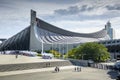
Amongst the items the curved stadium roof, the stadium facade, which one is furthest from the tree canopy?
the curved stadium roof

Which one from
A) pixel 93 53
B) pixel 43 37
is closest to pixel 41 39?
pixel 43 37

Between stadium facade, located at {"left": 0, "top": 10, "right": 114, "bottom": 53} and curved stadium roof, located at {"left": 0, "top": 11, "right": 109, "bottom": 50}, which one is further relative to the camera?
curved stadium roof, located at {"left": 0, "top": 11, "right": 109, "bottom": 50}

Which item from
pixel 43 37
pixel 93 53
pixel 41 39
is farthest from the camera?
pixel 43 37

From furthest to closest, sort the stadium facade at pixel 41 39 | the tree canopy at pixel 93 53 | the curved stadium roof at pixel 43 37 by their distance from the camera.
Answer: the curved stadium roof at pixel 43 37 < the stadium facade at pixel 41 39 < the tree canopy at pixel 93 53

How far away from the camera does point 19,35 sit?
110m

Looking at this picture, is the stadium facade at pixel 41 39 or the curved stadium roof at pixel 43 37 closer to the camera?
the stadium facade at pixel 41 39

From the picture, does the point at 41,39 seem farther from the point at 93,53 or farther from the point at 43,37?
the point at 93,53

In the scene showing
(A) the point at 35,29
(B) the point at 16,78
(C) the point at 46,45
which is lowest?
(B) the point at 16,78

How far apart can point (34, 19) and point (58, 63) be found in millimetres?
63353

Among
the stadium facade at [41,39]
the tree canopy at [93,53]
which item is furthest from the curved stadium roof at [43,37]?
the tree canopy at [93,53]

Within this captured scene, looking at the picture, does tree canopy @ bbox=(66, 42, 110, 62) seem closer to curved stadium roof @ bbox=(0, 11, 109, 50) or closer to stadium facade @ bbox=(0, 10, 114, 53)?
stadium facade @ bbox=(0, 10, 114, 53)

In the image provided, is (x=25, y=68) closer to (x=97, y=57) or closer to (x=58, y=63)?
(x=58, y=63)

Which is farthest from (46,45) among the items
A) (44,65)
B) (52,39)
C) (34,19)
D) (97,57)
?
(44,65)

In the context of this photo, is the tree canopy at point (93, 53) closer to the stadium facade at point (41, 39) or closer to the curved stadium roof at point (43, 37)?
the stadium facade at point (41, 39)
